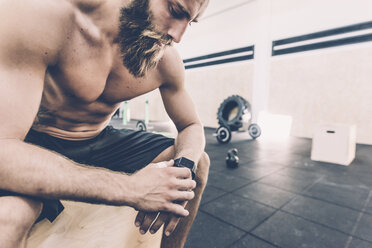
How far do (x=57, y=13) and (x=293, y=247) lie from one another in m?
1.28

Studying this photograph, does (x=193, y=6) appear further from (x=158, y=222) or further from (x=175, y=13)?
(x=158, y=222)

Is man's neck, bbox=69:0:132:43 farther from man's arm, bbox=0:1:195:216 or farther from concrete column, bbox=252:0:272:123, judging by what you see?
concrete column, bbox=252:0:272:123

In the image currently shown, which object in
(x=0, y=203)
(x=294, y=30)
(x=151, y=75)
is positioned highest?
(x=294, y=30)

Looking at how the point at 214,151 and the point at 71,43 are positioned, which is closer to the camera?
the point at 71,43

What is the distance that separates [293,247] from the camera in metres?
0.98

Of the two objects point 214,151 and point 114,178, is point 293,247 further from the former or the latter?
point 214,151

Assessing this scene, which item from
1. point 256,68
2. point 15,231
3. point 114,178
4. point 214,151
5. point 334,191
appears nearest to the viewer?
point 15,231

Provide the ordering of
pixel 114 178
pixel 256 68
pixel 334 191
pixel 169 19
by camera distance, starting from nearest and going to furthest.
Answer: pixel 114 178 < pixel 169 19 < pixel 334 191 < pixel 256 68

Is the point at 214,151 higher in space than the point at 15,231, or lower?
lower

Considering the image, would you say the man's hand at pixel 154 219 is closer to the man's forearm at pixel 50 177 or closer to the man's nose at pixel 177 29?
the man's forearm at pixel 50 177

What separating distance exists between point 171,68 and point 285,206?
1.13m

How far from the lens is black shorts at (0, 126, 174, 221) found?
0.78 metres

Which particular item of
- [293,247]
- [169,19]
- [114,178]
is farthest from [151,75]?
[293,247]

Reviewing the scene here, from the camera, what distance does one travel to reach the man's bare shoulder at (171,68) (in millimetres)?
920
